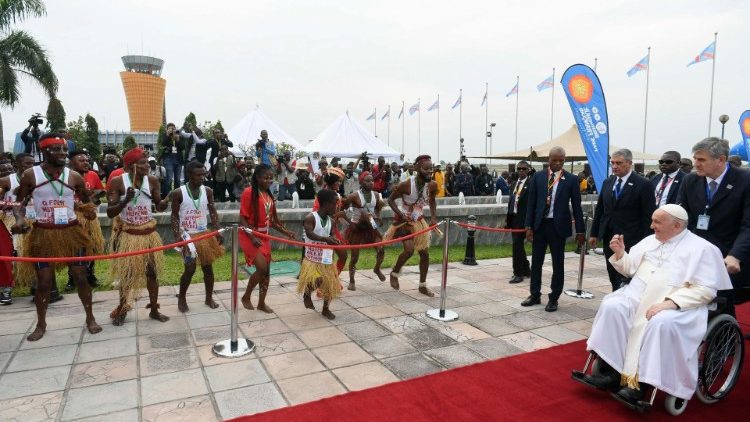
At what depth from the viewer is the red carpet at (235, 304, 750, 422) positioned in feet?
10.5

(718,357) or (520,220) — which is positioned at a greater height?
(520,220)

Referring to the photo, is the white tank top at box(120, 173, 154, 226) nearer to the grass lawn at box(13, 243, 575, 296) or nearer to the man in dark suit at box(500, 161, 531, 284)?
the grass lawn at box(13, 243, 575, 296)

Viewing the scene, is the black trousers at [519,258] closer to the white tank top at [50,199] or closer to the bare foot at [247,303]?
the bare foot at [247,303]

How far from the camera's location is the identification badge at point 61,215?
461cm

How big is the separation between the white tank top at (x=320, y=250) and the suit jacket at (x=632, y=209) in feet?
10.7

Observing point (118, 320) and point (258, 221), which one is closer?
point (118, 320)

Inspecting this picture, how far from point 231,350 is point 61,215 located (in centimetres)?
221

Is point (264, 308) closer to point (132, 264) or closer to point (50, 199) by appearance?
point (132, 264)

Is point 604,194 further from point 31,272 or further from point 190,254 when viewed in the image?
point 31,272

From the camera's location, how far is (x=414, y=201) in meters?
6.51

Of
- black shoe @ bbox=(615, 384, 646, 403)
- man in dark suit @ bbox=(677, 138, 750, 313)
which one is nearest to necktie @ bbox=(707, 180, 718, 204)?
man in dark suit @ bbox=(677, 138, 750, 313)

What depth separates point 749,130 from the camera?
13562mm

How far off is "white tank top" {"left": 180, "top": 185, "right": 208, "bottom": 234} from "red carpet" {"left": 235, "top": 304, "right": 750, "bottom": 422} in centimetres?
279

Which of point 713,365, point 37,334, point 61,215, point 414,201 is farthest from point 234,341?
point 713,365
